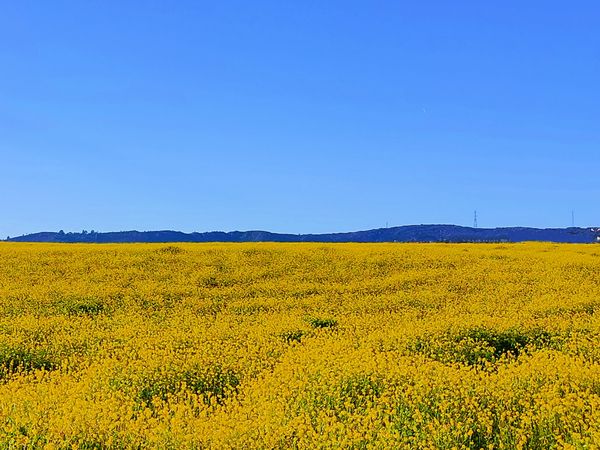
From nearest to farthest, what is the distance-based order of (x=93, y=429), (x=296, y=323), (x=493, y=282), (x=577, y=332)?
(x=93, y=429) < (x=577, y=332) < (x=296, y=323) < (x=493, y=282)

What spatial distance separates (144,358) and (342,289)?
10.1 metres

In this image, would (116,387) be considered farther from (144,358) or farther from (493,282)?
(493,282)

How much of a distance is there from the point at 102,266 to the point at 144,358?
1387 cm

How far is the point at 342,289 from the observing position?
62.5 ft

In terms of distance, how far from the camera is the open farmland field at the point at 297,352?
5.88m

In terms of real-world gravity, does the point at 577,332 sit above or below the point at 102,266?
below

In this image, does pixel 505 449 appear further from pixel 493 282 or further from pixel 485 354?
pixel 493 282

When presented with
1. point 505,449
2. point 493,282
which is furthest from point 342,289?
point 505,449

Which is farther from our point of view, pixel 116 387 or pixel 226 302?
pixel 226 302

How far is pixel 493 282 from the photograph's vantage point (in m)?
20.2

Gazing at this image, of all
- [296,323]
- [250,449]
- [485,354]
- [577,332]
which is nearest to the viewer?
[250,449]

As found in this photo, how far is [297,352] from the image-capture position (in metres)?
10.2

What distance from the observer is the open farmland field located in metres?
5.88

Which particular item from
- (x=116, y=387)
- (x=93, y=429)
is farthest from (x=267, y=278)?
(x=93, y=429)
